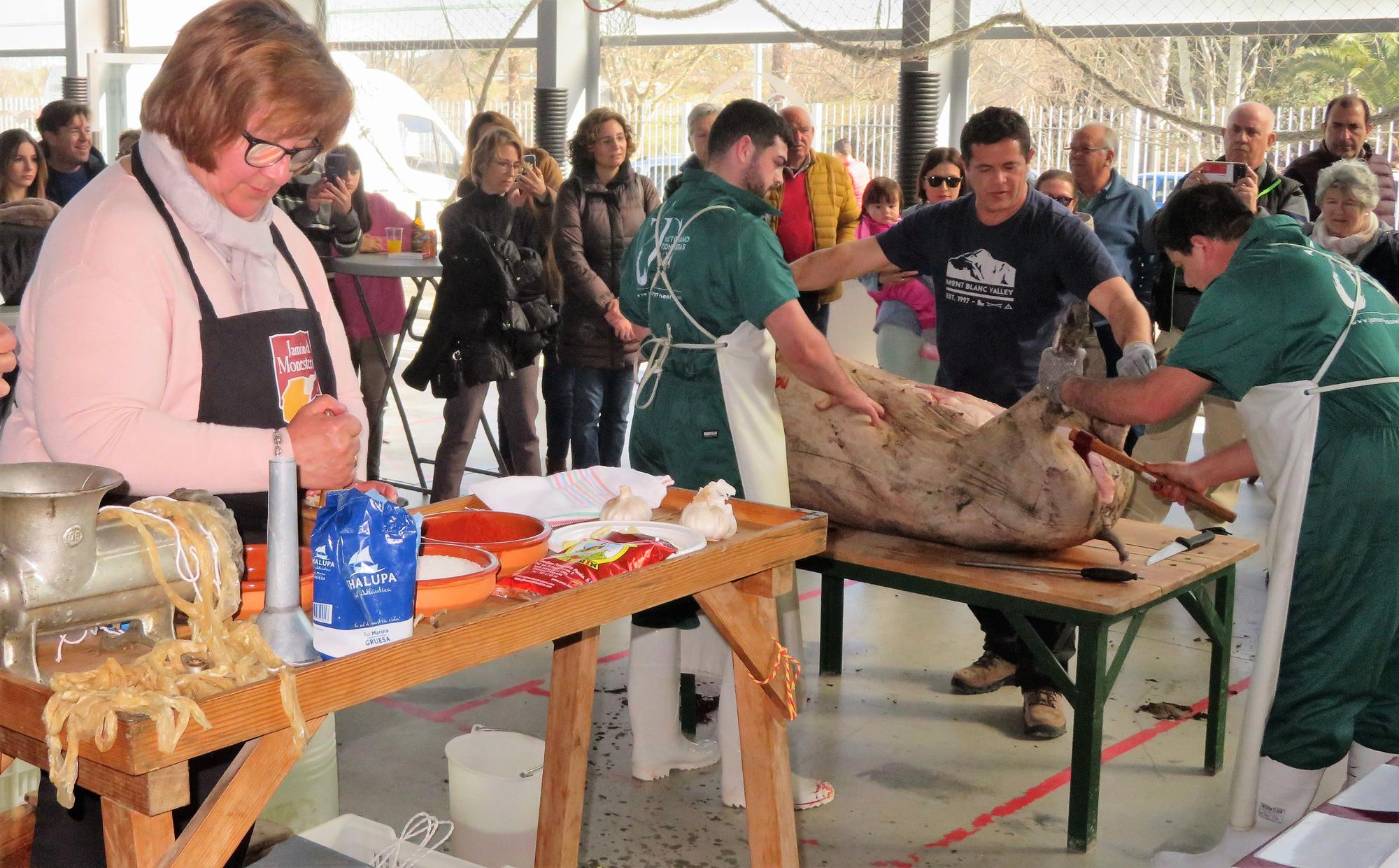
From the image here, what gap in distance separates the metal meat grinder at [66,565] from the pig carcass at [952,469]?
260cm

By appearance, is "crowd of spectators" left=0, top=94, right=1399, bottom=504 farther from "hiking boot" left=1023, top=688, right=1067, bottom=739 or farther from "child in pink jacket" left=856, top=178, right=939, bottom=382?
"hiking boot" left=1023, top=688, right=1067, bottom=739

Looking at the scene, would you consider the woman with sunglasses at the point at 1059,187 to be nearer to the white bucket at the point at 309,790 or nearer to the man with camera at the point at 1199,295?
the man with camera at the point at 1199,295

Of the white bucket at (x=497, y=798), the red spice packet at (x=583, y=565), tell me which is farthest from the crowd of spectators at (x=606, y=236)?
the red spice packet at (x=583, y=565)

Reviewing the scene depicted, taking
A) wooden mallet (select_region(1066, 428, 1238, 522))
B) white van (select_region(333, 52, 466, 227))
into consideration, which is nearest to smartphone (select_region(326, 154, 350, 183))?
wooden mallet (select_region(1066, 428, 1238, 522))

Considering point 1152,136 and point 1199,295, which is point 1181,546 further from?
point 1152,136

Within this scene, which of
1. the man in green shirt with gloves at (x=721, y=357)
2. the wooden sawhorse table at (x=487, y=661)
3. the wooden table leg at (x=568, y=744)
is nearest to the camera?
the wooden sawhorse table at (x=487, y=661)

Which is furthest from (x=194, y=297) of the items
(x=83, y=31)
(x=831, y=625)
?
(x=83, y=31)

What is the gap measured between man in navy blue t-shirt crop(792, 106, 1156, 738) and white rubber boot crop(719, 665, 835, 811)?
0.85 meters

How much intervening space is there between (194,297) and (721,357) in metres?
1.72

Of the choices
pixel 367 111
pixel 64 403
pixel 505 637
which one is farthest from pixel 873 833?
pixel 367 111

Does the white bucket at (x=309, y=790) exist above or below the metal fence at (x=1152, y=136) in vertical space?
below

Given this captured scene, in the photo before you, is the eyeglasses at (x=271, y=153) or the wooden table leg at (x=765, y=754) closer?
the eyeglasses at (x=271, y=153)

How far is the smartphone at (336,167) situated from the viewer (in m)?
5.95

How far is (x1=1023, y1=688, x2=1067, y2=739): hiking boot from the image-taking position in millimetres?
3955
